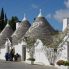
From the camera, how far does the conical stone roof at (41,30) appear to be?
38.9m

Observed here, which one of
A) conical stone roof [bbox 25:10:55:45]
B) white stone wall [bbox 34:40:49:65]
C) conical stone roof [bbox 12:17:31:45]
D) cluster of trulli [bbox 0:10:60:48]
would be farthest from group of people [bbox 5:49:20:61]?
white stone wall [bbox 34:40:49:65]

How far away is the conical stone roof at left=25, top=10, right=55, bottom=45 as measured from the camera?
3890 centimetres

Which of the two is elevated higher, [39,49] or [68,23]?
[68,23]

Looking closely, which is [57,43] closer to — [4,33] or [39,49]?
[39,49]

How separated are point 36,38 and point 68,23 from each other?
4.79 m

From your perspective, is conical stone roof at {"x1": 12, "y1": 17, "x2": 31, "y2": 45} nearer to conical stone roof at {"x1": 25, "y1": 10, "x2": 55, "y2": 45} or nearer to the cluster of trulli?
the cluster of trulli

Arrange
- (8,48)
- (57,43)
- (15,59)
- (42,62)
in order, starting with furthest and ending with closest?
1. (8,48)
2. (15,59)
3. (42,62)
4. (57,43)

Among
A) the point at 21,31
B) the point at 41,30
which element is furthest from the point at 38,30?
the point at 21,31

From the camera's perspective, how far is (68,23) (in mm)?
36875

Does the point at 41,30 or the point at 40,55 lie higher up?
the point at 41,30

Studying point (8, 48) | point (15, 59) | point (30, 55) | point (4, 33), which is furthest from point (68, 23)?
point (4, 33)

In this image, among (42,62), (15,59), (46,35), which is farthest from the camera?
(15,59)

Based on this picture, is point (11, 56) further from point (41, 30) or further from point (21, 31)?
point (21, 31)

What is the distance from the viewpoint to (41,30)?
132 feet
